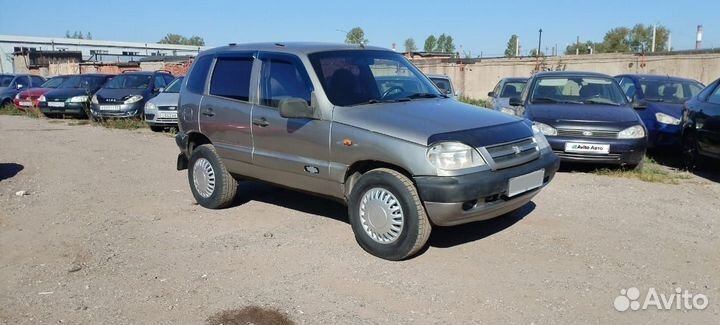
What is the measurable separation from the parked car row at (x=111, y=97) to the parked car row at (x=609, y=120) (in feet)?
27.9

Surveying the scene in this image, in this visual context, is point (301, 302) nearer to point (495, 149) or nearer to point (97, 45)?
point (495, 149)

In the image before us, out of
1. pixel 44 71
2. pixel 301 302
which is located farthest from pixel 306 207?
pixel 44 71

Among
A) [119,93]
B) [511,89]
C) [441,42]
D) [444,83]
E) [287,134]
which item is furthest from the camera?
[441,42]

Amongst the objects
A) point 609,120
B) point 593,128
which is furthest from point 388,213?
point 609,120

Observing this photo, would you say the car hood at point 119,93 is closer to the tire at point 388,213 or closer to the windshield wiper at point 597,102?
the windshield wiper at point 597,102

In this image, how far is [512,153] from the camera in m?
4.55

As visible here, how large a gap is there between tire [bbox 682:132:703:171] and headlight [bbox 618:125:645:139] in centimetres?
88

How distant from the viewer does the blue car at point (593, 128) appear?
300 inches

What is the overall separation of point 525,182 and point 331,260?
5.71 ft

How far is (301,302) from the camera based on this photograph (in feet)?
12.7

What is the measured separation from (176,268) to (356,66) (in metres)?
2.44

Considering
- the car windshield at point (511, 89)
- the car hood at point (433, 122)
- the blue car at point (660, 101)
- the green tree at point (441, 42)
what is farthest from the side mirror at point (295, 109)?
the green tree at point (441, 42)

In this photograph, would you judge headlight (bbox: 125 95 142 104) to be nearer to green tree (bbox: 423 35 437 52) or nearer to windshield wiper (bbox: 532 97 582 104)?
windshield wiper (bbox: 532 97 582 104)

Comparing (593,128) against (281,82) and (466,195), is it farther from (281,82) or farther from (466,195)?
(281,82)
